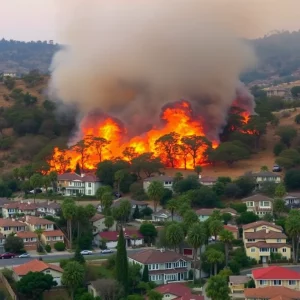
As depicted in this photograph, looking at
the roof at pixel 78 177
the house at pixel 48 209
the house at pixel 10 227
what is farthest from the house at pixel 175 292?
the roof at pixel 78 177

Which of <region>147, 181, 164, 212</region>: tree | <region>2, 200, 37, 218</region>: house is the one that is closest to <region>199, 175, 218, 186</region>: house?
<region>147, 181, 164, 212</region>: tree

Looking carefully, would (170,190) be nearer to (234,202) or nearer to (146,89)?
(234,202)

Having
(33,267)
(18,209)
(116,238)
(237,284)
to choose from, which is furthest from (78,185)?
(237,284)

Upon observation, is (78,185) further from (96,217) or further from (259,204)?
(259,204)

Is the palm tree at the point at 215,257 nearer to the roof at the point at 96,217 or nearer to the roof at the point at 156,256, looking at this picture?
the roof at the point at 156,256

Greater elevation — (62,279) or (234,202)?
(234,202)

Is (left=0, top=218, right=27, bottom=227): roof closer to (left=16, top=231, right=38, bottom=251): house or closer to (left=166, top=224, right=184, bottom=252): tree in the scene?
(left=16, top=231, right=38, bottom=251): house

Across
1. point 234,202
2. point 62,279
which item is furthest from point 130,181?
point 62,279

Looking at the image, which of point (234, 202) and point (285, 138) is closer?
point (234, 202)
